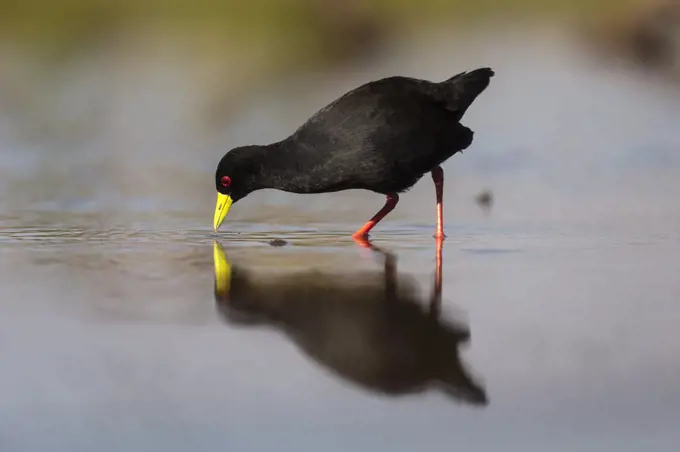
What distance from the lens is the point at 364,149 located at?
7.05 meters

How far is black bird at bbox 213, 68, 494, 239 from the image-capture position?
7082 millimetres

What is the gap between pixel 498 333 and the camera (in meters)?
4.27

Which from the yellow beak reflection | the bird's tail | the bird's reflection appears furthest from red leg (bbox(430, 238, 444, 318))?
the bird's tail

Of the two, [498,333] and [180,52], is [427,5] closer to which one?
[180,52]

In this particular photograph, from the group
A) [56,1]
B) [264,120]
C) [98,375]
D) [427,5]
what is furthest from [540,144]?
[98,375]

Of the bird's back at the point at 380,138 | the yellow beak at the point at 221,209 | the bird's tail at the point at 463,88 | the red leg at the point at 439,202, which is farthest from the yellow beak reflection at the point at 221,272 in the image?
the bird's tail at the point at 463,88

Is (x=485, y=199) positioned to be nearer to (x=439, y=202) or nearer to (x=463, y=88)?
(x=463, y=88)

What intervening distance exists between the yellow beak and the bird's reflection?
4.25 feet

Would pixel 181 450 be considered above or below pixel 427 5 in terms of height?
below

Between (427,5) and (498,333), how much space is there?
10490mm

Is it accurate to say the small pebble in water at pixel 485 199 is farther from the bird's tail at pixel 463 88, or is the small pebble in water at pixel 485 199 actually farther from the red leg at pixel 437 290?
the red leg at pixel 437 290

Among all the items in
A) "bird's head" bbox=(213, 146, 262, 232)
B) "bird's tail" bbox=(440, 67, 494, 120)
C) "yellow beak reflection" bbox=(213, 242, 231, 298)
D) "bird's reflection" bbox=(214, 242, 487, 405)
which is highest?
"bird's tail" bbox=(440, 67, 494, 120)

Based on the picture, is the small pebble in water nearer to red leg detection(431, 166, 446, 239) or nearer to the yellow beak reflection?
red leg detection(431, 166, 446, 239)

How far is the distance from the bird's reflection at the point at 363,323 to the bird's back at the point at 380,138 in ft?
4.15
